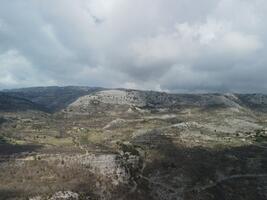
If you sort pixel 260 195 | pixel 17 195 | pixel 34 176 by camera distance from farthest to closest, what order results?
pixel 260 195
pixel 34 176
pixel 17 195

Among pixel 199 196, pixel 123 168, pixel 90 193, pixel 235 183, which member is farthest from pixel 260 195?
pixel 90 193

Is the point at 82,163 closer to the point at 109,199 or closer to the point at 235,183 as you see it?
the point at 109,199

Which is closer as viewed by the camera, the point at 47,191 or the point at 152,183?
the point at 47,191

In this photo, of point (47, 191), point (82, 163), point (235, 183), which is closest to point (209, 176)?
point (235, 183)

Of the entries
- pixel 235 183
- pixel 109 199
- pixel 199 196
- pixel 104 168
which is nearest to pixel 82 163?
pixel 104 168

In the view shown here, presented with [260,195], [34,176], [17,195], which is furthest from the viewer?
[260,195]

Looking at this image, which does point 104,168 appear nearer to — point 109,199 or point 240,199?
point 109,199

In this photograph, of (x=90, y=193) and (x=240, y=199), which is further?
(x=240, y=199)

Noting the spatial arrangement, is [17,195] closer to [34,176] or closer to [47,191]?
[47,191]
